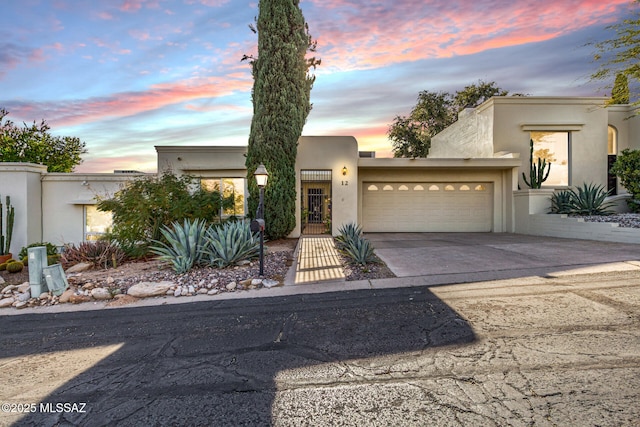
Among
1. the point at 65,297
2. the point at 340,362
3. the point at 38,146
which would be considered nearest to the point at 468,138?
the point at 340,362

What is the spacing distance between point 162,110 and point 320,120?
675 centimetres

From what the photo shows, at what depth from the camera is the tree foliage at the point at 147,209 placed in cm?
855

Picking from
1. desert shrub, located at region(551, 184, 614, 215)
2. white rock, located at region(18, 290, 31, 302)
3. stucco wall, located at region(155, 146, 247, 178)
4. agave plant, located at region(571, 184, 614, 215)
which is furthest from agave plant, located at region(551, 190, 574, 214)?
white rock, located at region(18, 290, 31, 302)

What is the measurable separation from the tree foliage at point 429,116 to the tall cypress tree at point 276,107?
16995mm

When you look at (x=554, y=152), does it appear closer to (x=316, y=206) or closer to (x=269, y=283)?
(x=316, y=206)

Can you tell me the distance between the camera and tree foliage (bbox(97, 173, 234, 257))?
28.1ft

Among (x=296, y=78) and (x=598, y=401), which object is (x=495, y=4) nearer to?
(x=296, y=78)

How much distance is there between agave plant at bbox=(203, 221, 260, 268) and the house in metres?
4.93

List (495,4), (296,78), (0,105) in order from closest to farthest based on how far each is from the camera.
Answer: (495,4)
(296,78)
(0,105)

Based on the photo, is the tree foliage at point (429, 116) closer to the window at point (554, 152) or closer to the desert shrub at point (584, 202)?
the window at point (554, 152)

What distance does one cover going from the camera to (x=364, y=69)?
454 inches

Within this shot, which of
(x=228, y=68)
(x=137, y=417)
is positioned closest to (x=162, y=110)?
(x=228, y=68)

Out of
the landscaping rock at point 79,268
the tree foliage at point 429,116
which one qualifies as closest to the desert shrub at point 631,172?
the tree foliage at point 429,116

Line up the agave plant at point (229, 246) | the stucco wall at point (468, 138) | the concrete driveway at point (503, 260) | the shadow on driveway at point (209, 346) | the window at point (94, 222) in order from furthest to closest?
the stucco wall at point (468, 138), the window at point (94, 222), the agave plant at point (229, 246), the concrete driveway at point (503, 260), the shadow on driveway at point (209, 346)
